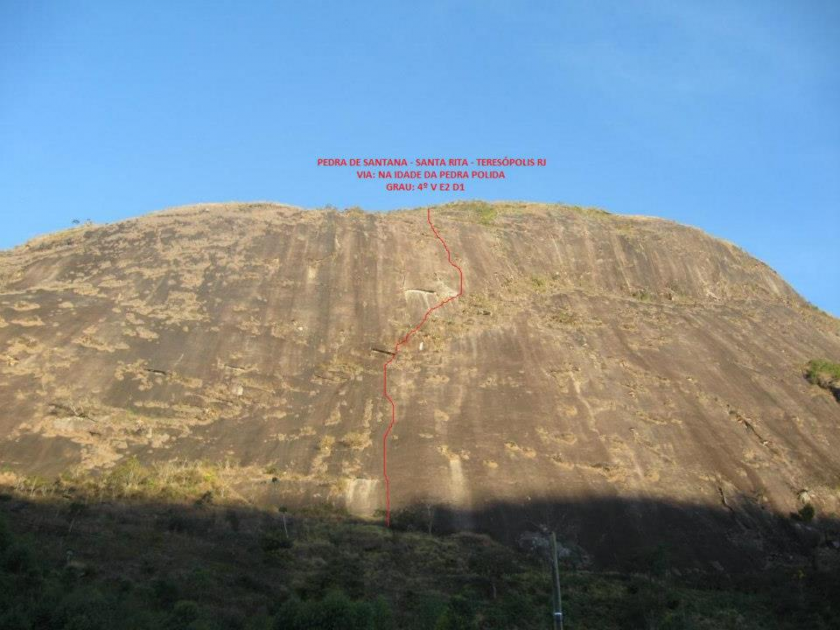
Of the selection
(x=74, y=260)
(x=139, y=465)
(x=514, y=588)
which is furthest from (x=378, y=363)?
(x=74, y=260)

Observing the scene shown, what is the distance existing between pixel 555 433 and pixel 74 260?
27.3 meters

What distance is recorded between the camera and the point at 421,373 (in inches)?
1422

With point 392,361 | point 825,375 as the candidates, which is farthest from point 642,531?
point 825,375

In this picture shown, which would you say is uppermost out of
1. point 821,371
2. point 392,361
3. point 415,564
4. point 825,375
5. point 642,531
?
point 821,371

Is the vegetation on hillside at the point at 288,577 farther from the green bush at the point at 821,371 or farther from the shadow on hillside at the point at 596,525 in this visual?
the green bush at the point at 821,371

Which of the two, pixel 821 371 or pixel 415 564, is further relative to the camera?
pixel 821 371

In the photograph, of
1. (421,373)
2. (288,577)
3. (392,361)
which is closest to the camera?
(288,577)

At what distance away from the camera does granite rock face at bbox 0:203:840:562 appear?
2961 cm

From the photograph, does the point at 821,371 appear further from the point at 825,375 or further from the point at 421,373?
the point at 421,373

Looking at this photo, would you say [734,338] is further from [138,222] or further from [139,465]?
[138,222]

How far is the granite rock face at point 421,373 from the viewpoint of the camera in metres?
29.6

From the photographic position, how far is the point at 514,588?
80.2ft

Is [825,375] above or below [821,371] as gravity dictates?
below

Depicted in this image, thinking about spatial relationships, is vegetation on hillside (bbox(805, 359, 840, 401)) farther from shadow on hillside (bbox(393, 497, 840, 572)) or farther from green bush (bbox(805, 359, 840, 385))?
shadow on hillside (bbox(393, 497, 840, 572))
